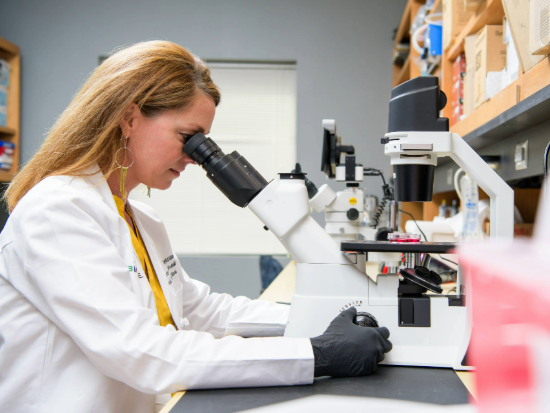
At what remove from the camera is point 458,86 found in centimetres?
191

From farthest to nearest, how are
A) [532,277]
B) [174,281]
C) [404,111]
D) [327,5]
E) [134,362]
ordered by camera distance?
[327,5] < [174,281] < [404,111] < [134,362] < [532,277]

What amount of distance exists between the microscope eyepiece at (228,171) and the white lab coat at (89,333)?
0.69 feet

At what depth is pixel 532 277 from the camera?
205 mm

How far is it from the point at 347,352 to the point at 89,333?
16.6 inches

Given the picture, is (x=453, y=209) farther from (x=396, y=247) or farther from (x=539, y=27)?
(x=396, y=247)


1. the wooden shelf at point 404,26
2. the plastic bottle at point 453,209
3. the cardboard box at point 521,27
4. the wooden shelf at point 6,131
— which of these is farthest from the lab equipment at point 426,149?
the wooden shelf at point 6,131

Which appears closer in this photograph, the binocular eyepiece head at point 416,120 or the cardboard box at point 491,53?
the binocular eyepiece head at point 416,120

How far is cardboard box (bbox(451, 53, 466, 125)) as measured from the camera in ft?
6.18

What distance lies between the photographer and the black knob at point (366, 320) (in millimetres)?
778

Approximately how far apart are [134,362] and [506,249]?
581 mm

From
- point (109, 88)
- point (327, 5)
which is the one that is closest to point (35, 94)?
point (327, 5)

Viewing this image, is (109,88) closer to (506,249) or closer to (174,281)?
(174,281)

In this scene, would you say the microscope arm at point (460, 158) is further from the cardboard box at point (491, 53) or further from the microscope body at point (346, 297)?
the cardboard box at point (491, 53)

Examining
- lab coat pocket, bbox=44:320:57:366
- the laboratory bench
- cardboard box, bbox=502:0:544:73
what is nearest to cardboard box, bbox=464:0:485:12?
cardboard box, bbox=502:0:544:73
